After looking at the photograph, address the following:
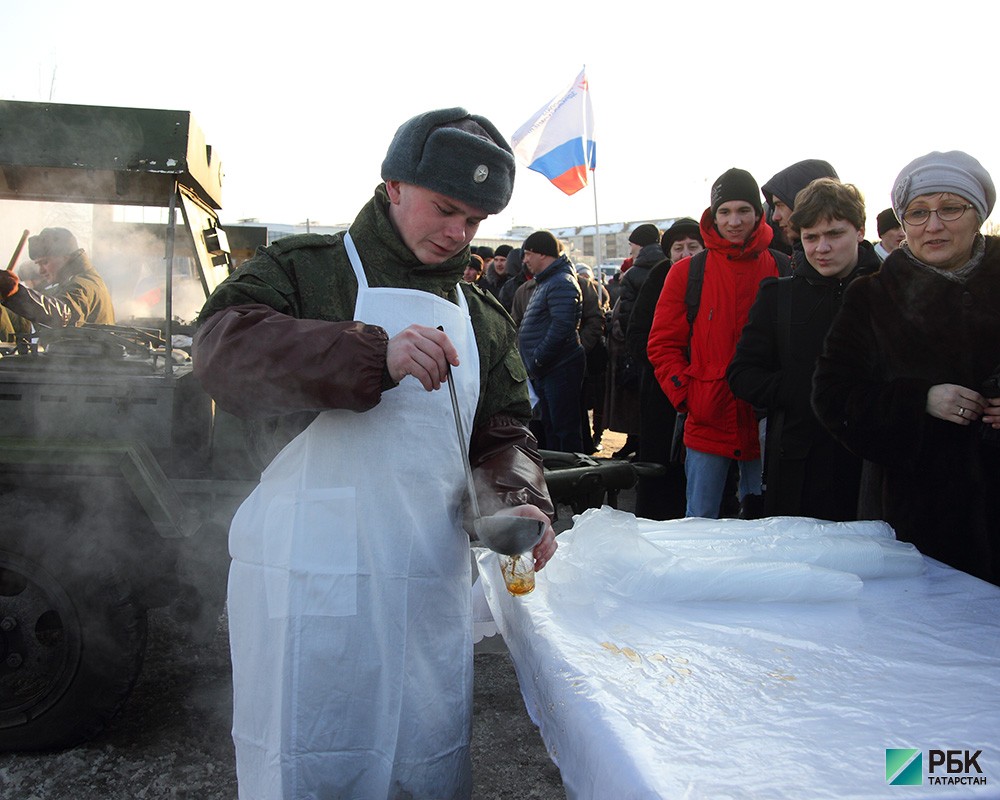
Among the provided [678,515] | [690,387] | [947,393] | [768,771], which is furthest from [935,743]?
[678,515]

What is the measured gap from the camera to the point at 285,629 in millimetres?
1519

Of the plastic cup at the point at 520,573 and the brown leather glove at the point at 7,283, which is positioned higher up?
the brown leather glove at the point at 7,283

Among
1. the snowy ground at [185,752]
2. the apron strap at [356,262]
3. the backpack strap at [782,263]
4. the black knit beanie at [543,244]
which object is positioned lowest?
the snowy ground at [185,752]

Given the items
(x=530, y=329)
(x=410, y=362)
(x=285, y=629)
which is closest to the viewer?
(x=410, y=362)

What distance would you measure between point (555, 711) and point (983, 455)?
55.9 inches

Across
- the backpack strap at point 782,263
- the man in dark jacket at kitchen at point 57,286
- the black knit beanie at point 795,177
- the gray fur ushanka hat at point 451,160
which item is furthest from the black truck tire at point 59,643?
the black knit beanie at point 795,177

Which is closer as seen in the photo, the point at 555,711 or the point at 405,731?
the point at 555,711

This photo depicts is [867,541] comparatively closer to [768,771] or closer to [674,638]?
[674,638]

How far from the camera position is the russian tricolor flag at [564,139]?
833cm

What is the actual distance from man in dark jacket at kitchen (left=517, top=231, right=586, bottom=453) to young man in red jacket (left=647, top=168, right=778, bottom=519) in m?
2.32

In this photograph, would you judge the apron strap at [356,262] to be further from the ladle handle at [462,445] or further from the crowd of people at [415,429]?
the ladle handle at [462,445]

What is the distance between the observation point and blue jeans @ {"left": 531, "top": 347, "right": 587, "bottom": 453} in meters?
6.15

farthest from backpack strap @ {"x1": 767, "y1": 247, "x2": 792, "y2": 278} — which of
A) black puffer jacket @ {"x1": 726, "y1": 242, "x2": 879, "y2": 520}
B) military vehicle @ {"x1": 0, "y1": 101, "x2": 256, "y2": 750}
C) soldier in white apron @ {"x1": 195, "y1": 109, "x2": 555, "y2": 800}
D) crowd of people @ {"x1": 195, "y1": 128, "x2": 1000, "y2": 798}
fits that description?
military vehicle @ {"x1": 0, "y1": 101, "x2": 256, "y2": 750}

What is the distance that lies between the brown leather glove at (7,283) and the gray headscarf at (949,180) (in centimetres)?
Answer: 350
